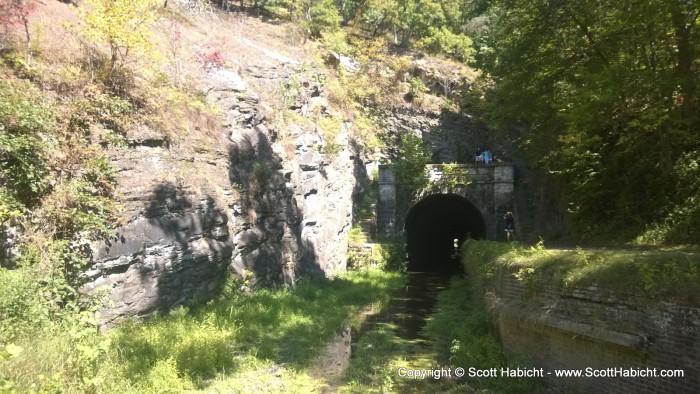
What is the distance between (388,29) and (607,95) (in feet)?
89.7

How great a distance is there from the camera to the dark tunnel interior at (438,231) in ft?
85.8

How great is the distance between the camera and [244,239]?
1228cm

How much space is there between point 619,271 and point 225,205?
8.77 metres

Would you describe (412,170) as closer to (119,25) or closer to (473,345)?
(473,345)

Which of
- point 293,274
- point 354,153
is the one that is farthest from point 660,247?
point 354,153

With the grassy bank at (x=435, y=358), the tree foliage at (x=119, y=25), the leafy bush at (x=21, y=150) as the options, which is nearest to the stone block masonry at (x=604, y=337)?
the grassy bank at (x=435, y=358)

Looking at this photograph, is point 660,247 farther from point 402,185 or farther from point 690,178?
point 402,185

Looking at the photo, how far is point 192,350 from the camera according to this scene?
25.1 feet

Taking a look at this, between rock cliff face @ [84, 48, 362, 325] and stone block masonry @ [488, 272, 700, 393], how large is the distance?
6711 millimetres

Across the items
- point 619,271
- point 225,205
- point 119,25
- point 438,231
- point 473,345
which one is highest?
point 119,25

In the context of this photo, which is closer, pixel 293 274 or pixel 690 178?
pixel 690 178

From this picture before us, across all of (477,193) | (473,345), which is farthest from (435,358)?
(477,193)

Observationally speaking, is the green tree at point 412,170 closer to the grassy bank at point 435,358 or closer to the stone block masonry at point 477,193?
the stone block masonry at point 477,193

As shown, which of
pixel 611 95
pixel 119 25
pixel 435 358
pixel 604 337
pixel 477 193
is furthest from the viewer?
pixel 477 193
